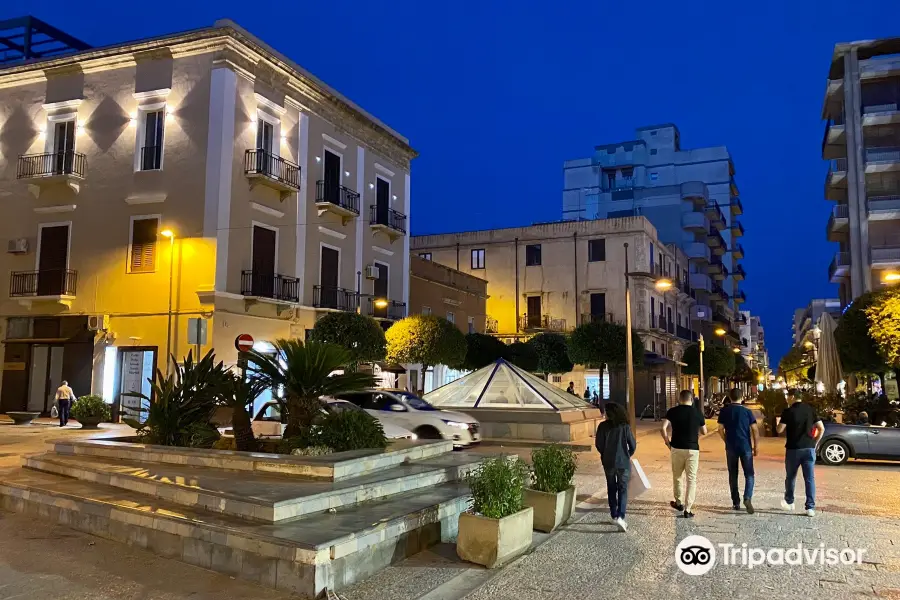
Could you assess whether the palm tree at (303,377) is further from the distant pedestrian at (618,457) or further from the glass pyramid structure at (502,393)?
the glass pyramid structure at (502,393)

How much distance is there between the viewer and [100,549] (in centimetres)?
722

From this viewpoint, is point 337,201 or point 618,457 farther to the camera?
point 337,201

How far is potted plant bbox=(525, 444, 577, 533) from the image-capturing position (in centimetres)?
827

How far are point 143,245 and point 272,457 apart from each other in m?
17.2

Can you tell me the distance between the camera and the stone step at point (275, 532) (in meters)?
5.94

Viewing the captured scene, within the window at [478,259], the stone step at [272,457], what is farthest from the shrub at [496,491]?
the window at [478,259]

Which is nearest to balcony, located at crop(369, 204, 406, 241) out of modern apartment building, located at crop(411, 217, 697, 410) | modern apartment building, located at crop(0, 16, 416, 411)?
modern apartment building, located at crop(0, 16, 416, 411)

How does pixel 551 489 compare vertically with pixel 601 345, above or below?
below

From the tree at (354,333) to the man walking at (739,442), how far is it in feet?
51.3

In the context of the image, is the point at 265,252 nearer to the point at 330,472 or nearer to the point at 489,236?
the point at 330,472

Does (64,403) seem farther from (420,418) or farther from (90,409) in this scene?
(420,418)

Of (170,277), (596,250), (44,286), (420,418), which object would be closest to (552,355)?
(596,250)

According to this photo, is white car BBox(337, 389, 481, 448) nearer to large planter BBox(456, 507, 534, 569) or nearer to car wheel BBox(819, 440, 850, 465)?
car wheel BBox(819, 440, 850, 465)

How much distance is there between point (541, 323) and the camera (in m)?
49.1
